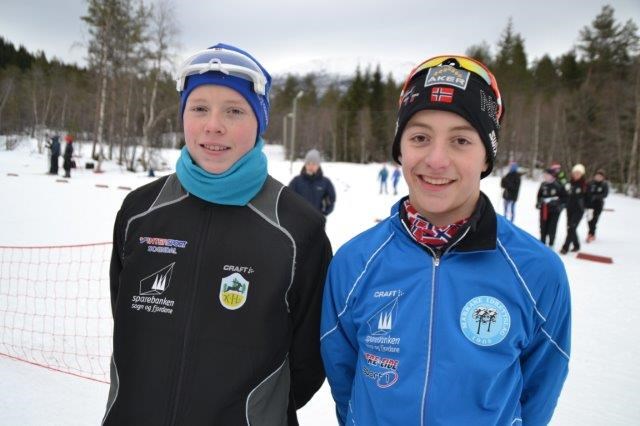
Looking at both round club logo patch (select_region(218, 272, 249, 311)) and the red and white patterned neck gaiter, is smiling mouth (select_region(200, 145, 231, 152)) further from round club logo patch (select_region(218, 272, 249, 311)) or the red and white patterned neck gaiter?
the red and white patterned neck gaiter

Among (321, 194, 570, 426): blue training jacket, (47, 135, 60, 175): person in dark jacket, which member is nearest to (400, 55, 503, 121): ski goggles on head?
(321, 194, 570, 426): blue training jacket

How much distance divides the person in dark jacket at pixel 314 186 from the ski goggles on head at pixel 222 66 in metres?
5.80

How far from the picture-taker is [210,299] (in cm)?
162

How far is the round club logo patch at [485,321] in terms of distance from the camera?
1424 millimetres

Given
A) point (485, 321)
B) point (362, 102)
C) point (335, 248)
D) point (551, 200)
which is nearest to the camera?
point (485, 321)

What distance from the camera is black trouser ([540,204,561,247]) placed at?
31.4 ft

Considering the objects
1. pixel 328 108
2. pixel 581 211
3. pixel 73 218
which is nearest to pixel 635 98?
pixel 581 211

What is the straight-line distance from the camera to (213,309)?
5.28 ft

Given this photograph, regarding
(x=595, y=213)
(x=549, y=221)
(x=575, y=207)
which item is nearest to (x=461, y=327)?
(x=549, y=221)

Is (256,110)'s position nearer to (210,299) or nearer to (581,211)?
(210,299)

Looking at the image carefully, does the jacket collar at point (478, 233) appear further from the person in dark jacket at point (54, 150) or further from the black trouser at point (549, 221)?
the person in dark jacket at point (54, 150)

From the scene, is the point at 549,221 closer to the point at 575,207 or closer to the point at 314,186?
the point at 575,207

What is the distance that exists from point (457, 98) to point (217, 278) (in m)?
1.17

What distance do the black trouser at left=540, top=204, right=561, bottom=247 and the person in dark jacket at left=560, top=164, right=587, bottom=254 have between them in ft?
0.91
